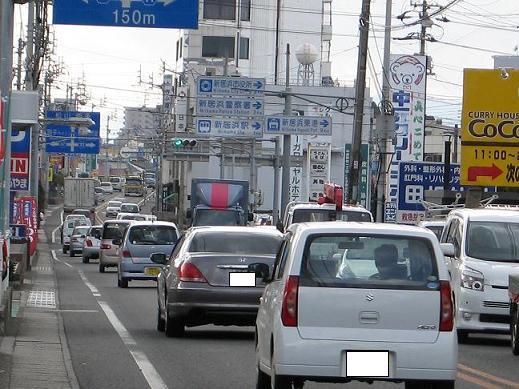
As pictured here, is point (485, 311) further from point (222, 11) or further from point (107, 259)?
point (222, 11)

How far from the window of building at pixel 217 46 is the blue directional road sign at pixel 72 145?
3857cm

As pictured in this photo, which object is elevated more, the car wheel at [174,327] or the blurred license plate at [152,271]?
the car wheel at [174,327]

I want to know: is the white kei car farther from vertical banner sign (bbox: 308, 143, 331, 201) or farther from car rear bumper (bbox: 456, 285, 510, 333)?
vertical banner sign (bbox: 308, 143, 331, 201)

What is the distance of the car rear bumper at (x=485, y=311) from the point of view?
19.1m

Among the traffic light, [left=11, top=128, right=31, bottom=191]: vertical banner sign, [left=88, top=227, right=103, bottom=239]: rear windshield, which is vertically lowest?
[left=88, top=227, right=103, bottom=239]: rear windshield

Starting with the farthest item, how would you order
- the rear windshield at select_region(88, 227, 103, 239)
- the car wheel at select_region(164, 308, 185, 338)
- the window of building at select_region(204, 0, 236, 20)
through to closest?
the window of building at select_region(204, 0, 236, 20) < the rear windshield at select_region(88, 227, 103, 239) < the car wheel at select_region(164, 308, 185, 338)

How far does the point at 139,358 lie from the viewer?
15289 millimetres

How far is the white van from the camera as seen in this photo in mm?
19109

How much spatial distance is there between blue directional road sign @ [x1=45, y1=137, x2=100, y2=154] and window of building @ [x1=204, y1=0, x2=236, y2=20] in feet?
124

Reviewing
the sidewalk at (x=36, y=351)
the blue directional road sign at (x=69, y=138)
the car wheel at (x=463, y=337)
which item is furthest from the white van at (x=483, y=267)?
the blue directional road sign at (x=69, y=138)

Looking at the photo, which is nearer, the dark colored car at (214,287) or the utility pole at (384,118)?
the dark colored car at (214,287)

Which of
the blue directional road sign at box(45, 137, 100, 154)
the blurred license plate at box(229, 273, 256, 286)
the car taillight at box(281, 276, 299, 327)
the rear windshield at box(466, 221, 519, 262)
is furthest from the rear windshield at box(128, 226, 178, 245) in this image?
the blue directional road sign at box(45, 137, 100, 154)

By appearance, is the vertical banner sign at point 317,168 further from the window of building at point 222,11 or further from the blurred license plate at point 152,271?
the window of building at point 222,11

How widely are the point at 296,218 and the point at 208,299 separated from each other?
10.6m
